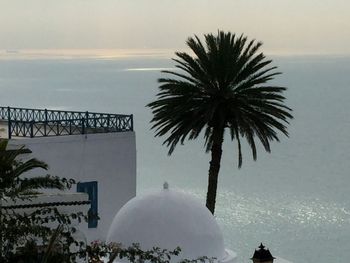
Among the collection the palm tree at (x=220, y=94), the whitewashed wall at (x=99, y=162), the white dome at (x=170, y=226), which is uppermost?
the palm tree at (x=220, y=94)

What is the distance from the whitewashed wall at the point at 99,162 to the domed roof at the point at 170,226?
621 cm

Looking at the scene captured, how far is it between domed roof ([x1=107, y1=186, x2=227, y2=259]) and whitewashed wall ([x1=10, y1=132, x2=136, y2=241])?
6.21 meters

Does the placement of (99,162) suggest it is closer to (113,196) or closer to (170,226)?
(113,196)

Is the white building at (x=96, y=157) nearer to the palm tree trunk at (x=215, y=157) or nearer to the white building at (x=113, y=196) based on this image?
the white building at (x=113, y=196)

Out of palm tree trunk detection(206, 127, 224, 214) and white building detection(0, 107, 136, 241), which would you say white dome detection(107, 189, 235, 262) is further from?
palm tree trunk detection(206, 127, 224, 214)

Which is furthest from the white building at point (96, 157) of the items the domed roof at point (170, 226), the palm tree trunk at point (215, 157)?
the domed roof at point (170, 226)

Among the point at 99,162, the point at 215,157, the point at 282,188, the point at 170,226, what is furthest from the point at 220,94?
the point at 282,188

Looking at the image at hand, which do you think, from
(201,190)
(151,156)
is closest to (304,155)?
(151,156)

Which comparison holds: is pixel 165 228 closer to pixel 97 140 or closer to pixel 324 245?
pixel 97 140

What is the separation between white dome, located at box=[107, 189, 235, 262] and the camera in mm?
22219

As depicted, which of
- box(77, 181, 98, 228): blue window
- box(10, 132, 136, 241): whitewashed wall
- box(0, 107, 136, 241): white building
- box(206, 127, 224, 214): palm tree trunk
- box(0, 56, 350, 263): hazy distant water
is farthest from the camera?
box(0, 56, 350, 263): hazy distant water

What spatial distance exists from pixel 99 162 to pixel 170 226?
8418mm

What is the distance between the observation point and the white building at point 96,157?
28.9 metres

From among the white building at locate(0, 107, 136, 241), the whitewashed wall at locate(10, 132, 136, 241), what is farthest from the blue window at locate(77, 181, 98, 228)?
the whitewashed wall at locate(10, 132, 136, 241)
